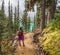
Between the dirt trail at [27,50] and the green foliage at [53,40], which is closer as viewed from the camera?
the green foliage at [53,40]

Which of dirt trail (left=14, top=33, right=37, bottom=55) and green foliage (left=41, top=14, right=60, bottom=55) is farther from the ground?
green foliage (left=41, top=14, right=60, bottom=55)

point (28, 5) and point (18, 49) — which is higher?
point (28, 5)

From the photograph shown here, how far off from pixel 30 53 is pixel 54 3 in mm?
7350

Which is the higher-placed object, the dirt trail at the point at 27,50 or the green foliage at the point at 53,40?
the green foliage at the point at 53,40

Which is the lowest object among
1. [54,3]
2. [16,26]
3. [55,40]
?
[16,26]

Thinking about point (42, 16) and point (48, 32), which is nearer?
point (48, 32)

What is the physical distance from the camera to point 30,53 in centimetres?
2114

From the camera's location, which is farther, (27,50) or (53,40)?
(27,50)

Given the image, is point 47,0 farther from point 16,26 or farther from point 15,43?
point 16,26

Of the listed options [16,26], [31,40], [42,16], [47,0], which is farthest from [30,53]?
[16,26]

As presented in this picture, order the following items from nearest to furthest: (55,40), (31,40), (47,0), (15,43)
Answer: (55,40)
(15,43)
(31,40)
(47,0)

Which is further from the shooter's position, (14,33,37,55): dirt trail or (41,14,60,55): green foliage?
(14,33,37,55): dirt trail

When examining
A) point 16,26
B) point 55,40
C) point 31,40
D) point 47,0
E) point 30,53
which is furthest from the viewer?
point 16,26

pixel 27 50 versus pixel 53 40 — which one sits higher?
pixel 53 40
